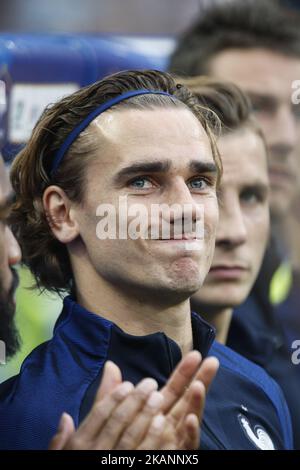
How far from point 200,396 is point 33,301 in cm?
41

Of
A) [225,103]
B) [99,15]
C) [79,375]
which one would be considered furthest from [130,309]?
[99,15]

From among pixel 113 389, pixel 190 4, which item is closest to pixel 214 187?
pixel 113 389

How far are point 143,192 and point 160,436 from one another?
360 mm

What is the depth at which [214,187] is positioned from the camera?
1.50m

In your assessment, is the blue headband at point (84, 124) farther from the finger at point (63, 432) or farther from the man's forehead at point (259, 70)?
the man's forehead at point (259, 70)

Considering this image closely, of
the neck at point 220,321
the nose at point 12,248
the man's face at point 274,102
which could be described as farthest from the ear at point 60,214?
the man's face at point 274,102

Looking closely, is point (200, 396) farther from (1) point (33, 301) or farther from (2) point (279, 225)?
(2) point (279, 225)

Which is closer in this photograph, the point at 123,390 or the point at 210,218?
the point at 123,390

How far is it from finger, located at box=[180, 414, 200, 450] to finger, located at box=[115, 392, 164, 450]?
5cm

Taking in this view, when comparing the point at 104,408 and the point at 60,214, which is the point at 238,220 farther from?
the point at 104,408

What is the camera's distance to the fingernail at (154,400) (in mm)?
1268

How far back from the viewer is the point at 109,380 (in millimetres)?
1289

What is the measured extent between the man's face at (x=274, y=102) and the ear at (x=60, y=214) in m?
0.72

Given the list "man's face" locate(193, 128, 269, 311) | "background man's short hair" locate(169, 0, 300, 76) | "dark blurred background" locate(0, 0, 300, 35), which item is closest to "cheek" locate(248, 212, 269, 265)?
"man's face" locate(193, 128, 269, 311)
